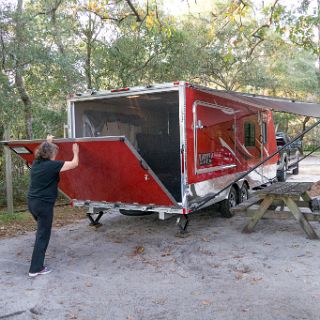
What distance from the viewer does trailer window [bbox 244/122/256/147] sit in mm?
9348

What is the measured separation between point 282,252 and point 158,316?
2.70m

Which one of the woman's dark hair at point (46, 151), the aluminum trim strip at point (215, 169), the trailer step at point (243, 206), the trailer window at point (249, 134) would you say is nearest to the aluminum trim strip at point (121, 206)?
the aluminum trim strip at point (215, 169)

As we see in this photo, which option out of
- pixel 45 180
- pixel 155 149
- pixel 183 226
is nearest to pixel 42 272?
pixel 45 180

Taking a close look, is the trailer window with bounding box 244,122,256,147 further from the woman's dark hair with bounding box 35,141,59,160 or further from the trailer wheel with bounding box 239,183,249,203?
the woman's dark hair with bounding box 35,141,59,160

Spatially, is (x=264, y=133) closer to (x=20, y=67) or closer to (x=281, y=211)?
(x=281, y=211)

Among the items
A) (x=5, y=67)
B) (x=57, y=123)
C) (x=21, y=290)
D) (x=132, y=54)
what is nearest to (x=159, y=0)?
(x=132, y=54)

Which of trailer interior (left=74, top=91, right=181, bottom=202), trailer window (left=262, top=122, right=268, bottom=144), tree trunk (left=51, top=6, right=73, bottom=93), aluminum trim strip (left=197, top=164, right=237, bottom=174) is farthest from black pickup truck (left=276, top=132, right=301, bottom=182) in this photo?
trailer interior (left=74, top=91, right=181, bottom=202)

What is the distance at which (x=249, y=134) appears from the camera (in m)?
9.59

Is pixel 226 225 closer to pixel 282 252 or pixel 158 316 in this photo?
pixel 282 252

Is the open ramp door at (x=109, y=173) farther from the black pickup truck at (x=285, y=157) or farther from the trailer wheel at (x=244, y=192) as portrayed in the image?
→ the black pickup truck at (x=285, y=157)

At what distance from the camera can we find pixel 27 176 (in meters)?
10.2

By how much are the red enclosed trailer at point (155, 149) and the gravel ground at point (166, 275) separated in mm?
595

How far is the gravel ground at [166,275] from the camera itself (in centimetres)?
409

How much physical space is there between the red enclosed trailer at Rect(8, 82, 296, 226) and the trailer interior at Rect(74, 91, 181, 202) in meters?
0.02
